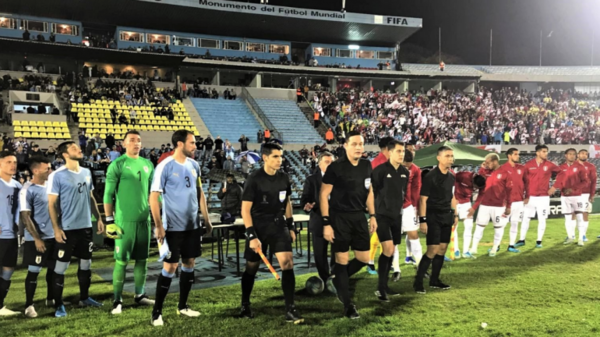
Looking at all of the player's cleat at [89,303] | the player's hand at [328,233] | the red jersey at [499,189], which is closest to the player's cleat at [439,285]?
the player's hand at [328,233]

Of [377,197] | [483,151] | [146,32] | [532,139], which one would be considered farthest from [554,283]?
[146,32]

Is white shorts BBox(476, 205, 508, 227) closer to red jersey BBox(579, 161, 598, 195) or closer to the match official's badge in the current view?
red jersey BBox(579, 161, 598, 195)

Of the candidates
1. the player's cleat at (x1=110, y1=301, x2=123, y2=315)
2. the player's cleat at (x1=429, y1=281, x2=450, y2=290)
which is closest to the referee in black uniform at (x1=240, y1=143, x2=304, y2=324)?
the player's cleat at (x1=110, y1=301, x2=123, y2=315)

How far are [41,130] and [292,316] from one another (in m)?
21.7

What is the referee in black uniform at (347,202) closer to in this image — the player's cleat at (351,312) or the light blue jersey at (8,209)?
the player's cleat at (351,312)

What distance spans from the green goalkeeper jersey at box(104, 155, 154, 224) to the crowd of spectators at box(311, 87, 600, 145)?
22.8 meters

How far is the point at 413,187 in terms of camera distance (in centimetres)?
873

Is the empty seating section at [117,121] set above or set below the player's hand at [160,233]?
above

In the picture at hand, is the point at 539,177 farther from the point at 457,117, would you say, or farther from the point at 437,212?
the point at 457,117

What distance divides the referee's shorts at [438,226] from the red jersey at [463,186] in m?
3.09

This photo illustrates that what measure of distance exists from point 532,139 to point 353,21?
1859 cm

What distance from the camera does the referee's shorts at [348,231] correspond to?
233 inches

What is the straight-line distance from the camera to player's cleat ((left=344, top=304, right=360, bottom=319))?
5.75 meters

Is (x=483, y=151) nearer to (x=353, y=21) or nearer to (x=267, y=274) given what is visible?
(x=267, y=274)
